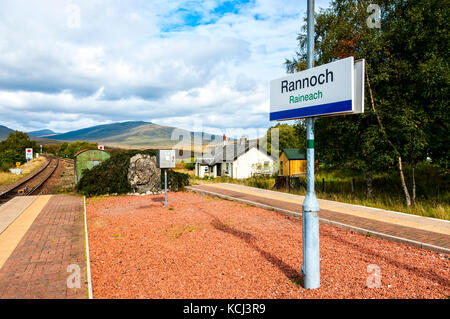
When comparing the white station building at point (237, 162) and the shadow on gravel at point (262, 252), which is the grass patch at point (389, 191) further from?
the white station building at point (237, 162)

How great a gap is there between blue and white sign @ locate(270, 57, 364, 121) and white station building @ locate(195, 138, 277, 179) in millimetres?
29318

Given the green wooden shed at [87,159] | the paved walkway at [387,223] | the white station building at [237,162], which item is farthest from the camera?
the white station building at [237,162]

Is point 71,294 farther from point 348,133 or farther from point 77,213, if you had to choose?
point 348,133

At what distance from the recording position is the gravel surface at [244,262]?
14.0 ft

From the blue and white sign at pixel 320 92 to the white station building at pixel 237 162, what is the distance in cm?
2932

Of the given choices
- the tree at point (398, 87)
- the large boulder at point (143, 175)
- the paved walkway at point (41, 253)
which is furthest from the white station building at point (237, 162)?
the paved walkway at point (41, 253)

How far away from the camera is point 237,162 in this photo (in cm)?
3753

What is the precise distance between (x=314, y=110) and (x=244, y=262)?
3.11 meters

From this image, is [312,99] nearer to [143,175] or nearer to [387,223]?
[387,223]

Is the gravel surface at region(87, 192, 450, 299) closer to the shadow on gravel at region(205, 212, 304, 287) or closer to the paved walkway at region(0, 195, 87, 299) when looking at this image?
the shadow on gravel at region(205, 212, 304, 287)

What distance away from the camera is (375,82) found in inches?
511

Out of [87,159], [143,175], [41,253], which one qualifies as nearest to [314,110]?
[41,253]

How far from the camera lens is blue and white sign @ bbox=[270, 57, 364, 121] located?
377 cm

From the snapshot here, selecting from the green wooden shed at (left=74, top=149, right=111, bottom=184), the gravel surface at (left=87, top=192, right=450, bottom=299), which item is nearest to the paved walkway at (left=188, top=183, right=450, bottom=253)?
the gravel surface at (left=87, top=192, right=450, bottom=299)
